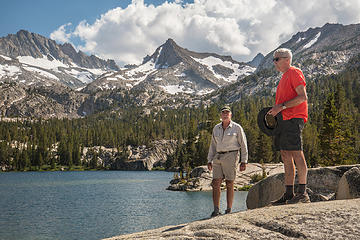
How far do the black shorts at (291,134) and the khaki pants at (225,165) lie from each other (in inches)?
77.7

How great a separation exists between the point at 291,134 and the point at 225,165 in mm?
2494

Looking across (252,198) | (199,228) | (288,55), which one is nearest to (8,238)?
(252,198)

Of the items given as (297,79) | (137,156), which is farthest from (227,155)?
(137,156)

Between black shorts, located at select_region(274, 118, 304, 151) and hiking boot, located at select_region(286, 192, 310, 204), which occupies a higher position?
black shorts, located at select_region(274, 118, 304, 151)

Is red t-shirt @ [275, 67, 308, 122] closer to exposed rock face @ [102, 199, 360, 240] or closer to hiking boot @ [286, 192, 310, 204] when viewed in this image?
hiking boot @ [286, 192, 310, 204]

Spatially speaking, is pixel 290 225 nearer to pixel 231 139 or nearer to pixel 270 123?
pixel 270 123

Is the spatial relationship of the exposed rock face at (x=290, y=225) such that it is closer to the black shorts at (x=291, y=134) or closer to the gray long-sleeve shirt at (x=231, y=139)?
the black shorts at (x=291, y=134)

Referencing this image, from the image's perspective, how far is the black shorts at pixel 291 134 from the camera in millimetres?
6879

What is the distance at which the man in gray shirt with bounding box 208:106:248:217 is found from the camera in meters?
8.84

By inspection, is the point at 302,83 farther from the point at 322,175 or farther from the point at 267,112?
the point at 322,175

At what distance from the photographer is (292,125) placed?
22.8ft

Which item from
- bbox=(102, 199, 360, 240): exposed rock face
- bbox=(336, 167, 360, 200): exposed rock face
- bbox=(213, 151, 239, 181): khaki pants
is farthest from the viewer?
bbox=(213, 151, 239, 181): khaki pants

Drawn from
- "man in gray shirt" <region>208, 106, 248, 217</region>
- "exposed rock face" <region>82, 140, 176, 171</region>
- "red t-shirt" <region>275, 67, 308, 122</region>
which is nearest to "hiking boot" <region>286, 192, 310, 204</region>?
"red t-shirt" <region>275, 67, 308, 122</region>

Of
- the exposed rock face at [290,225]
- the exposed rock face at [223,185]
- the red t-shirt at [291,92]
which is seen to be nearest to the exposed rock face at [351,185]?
the exposed rock face at [290,225]
